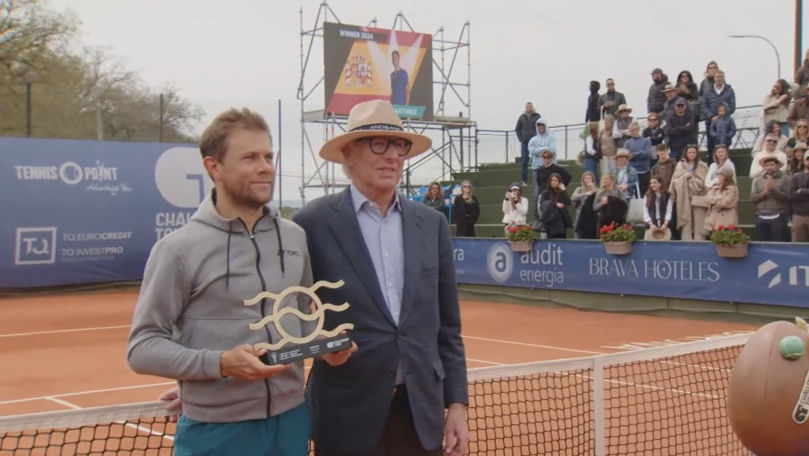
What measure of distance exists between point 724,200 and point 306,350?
12879mm

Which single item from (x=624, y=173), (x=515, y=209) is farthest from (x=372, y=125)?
(x=515, y=209)

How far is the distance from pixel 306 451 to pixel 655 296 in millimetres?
13164

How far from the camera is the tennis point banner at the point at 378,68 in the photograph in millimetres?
27859

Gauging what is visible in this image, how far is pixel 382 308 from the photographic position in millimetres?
2984

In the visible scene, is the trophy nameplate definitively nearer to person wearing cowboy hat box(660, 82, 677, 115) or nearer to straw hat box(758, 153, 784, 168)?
straw hat box(758, 153, 784, 168)

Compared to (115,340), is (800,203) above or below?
above

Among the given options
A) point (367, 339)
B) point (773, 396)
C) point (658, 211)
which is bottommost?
point (773, 396)

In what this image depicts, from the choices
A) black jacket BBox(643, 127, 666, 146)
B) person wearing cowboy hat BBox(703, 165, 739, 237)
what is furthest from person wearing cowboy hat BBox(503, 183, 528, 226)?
person wearing cowboy hat BBox(703, 165, 739, 237)

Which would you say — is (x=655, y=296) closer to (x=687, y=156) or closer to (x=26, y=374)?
(x=687, y=156)

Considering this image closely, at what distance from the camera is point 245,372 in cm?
238

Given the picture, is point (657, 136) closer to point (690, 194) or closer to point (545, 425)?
point (690, 194)

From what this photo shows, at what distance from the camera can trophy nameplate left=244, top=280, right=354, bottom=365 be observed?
2404mm

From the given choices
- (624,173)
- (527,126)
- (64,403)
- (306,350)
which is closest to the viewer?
(306,350)

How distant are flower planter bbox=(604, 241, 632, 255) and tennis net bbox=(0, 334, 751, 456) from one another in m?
6.12
